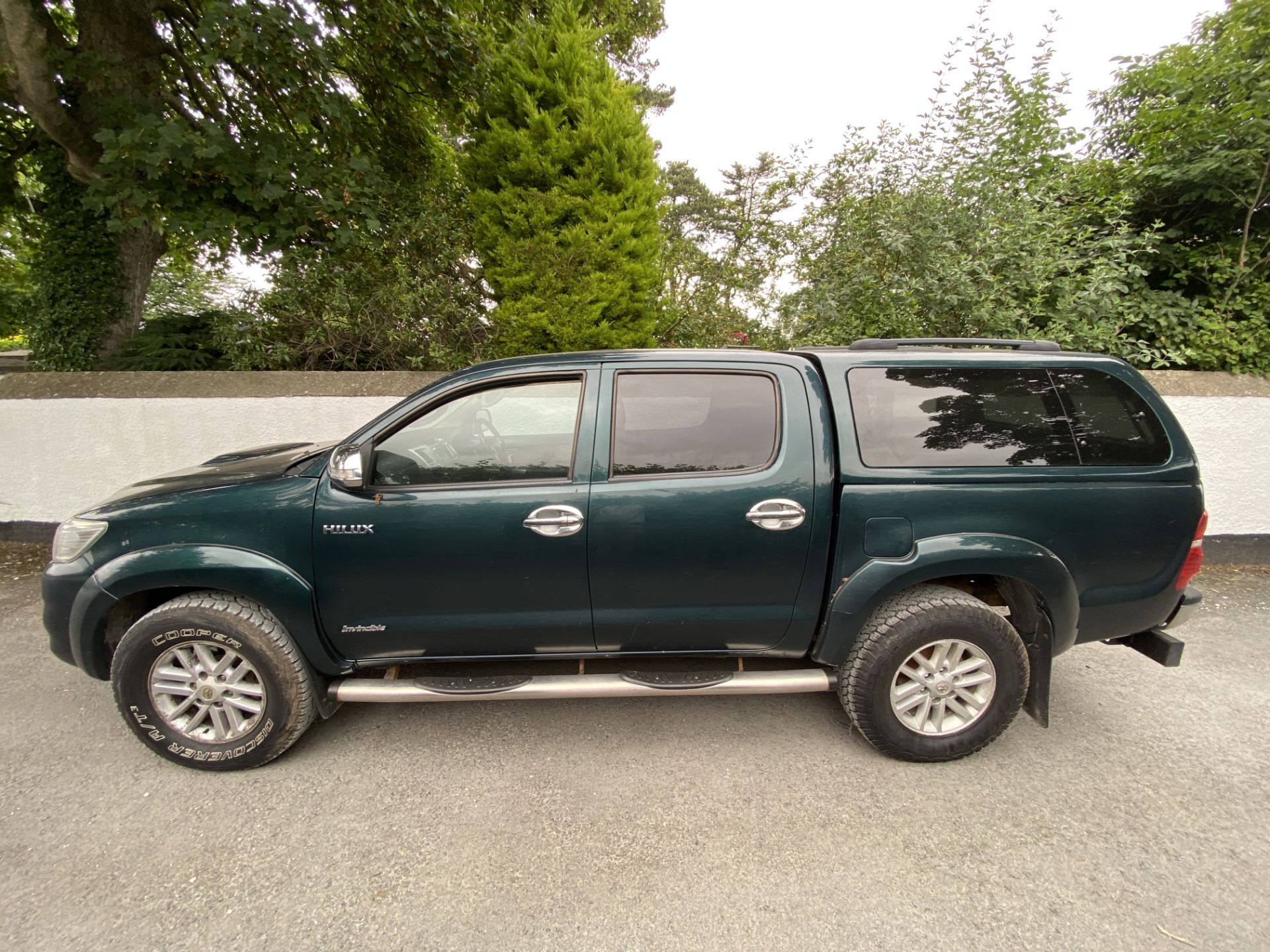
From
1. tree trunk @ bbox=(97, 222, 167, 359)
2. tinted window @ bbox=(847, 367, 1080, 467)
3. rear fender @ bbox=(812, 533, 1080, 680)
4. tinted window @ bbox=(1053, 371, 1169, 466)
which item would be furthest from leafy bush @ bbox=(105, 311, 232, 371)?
tinted window @ bbox=(1053, 371, 1169, 466)

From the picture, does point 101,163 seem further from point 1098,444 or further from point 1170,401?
point 1170,401

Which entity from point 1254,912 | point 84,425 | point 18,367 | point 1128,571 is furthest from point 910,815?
point 18,367

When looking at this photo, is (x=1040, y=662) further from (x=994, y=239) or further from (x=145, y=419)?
(x=145, y=419)

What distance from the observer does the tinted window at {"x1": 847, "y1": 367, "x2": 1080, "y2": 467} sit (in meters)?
A: 2.63

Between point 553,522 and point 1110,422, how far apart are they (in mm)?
2494

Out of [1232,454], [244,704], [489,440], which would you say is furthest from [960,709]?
[1232,454]

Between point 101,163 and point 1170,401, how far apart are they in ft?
29.2

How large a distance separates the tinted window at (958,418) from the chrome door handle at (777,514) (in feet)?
1.25

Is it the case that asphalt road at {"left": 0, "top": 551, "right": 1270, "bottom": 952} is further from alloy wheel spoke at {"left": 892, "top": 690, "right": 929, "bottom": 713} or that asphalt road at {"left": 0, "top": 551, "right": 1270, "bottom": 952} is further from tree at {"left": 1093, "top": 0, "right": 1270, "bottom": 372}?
tree at {"left": 1093, "top": 0, "right": 1270, "bottom": 372}

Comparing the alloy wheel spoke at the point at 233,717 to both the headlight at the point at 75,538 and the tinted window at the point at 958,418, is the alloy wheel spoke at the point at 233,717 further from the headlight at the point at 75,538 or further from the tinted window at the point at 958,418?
the tinted window at the point at 958,418

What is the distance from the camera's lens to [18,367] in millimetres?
7398

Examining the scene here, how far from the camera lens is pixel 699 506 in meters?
2.55

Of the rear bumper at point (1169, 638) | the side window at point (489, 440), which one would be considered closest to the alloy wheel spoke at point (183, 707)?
the side window at point (489, 440)

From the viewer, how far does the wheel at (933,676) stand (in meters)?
2.57
